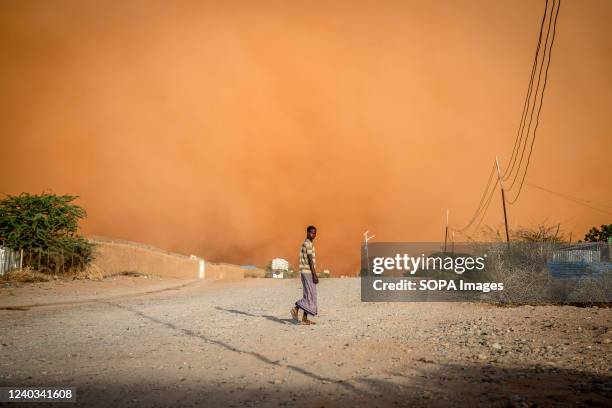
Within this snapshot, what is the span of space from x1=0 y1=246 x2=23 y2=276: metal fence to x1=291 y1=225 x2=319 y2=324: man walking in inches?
838

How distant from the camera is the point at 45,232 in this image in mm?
28328

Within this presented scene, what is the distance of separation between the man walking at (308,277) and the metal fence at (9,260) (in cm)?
2128

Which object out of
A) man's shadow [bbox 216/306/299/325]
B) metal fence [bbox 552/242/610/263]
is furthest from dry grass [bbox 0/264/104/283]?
metal fence [bbox 552/242/610/263]

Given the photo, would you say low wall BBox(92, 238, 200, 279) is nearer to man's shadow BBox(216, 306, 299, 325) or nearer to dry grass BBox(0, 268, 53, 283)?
dry grass BBox(0, 268, 53, 283)

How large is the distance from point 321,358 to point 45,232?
26.3 metres

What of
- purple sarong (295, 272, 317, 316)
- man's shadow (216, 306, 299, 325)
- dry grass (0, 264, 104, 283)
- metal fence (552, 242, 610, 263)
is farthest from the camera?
dry grass (0, 264, 104, 283)

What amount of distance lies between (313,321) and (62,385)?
6823 millimetres

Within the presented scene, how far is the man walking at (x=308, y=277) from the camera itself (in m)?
11.3

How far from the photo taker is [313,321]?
11.8 meters

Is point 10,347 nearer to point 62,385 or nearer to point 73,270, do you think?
point 62,385

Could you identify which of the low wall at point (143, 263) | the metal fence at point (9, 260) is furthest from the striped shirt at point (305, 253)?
the low wall at point (143, 263)

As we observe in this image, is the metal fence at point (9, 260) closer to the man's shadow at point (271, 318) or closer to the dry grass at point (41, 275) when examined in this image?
the dry grass at point (41, 275)

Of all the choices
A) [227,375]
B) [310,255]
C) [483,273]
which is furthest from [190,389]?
[483,273]

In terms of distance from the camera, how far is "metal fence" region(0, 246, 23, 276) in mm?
25875
